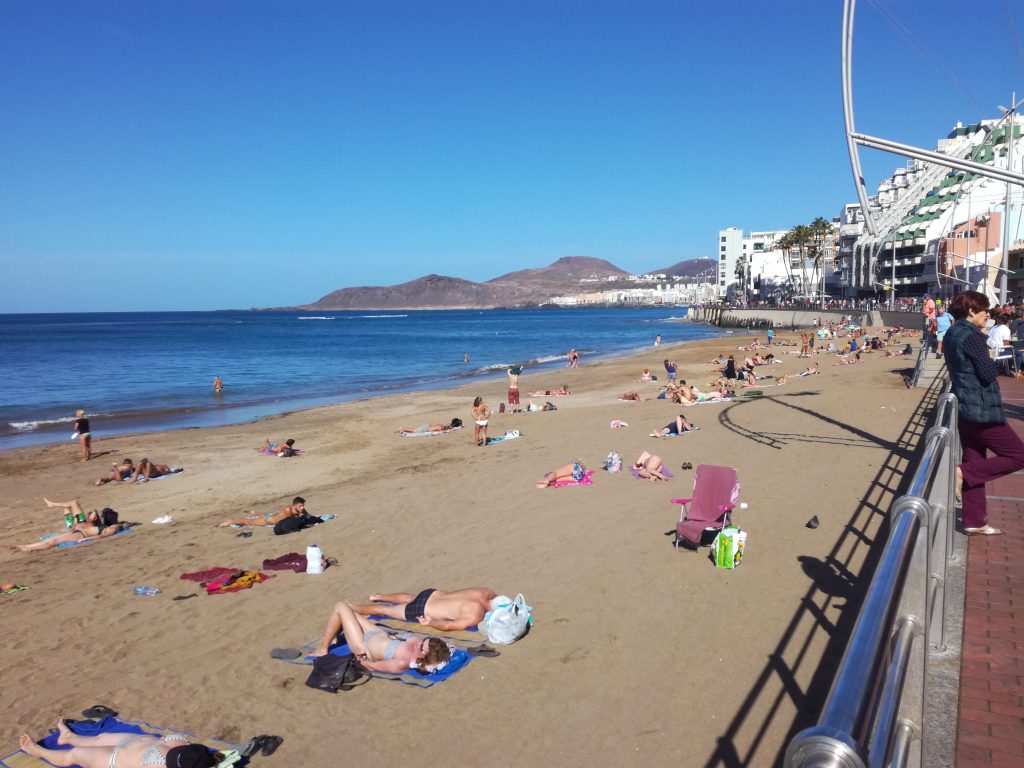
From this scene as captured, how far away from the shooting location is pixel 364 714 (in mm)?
5211

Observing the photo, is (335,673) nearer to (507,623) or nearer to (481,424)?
(507,623)

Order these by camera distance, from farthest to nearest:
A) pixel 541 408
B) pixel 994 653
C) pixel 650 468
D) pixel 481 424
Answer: pixel 541 408
pixel 481 424
pixel 650 468
pixel 994 653

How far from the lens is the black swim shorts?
6523mm

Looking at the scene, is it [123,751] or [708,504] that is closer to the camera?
[123,751]

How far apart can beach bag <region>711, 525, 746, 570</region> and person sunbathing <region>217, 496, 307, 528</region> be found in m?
5.94

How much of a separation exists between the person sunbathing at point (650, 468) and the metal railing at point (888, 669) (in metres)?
6.96

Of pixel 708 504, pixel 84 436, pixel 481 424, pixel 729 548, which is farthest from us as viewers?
pixel 84 436

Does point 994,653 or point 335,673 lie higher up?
point 994,653

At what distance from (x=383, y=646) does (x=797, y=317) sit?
71.4 meters

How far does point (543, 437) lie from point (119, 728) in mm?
11635

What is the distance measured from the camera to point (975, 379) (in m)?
5.25

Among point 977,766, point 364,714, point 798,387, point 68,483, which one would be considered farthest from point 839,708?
point 798,387

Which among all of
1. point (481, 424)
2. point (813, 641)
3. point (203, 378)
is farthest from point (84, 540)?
point (203, 378)

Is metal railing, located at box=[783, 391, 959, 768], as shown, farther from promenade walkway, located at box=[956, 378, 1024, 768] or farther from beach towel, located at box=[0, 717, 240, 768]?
beach towel, located at box=[0, 717, 240, 768]
